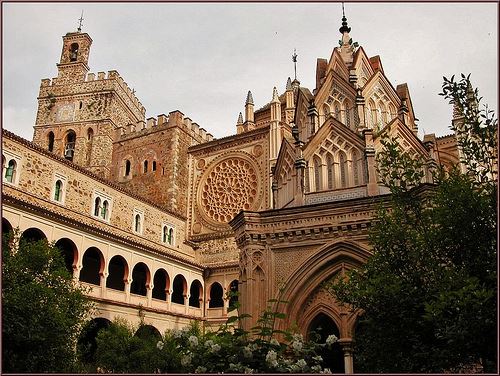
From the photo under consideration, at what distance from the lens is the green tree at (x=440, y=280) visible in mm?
6551

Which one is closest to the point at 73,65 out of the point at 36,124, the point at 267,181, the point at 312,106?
the point at 36,124

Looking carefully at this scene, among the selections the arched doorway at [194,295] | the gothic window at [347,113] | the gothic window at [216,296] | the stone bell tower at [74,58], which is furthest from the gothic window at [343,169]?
the stone bell tower at [74,58]

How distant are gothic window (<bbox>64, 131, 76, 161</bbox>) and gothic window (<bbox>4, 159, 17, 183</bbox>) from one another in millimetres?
15773

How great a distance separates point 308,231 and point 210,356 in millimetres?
Result: 6796

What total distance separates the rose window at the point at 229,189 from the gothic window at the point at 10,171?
44.4 ft

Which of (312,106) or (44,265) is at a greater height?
(312,106)

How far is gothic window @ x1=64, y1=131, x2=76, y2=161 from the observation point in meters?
36.3

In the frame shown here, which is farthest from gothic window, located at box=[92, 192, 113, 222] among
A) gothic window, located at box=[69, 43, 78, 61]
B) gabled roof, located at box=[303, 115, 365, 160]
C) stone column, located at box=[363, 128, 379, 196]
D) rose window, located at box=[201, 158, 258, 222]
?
gothic window, located at box=[69, 43, 78, 61]

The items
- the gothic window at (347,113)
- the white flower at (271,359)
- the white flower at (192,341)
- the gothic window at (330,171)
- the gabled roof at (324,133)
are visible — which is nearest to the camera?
the white flower at (271,359)

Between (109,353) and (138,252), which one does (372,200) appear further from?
(138,252)

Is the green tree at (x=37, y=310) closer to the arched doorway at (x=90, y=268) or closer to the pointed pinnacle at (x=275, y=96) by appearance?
the arched doorway at (x=90, y=268)

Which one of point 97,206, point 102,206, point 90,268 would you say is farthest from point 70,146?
point 90,268

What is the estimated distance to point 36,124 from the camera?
37.6 meters

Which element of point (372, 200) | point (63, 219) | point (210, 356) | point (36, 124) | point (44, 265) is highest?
point (36, 124)
